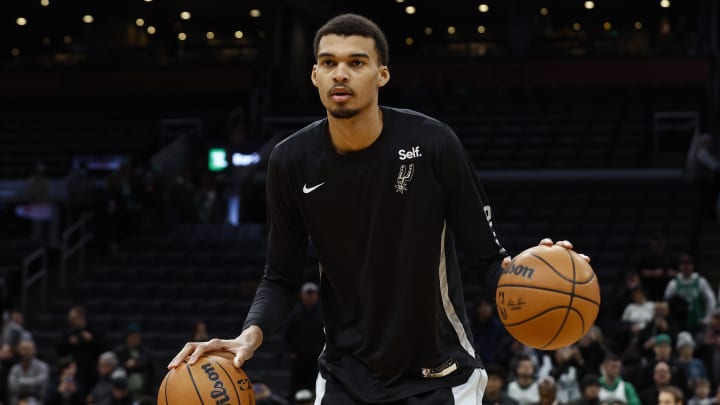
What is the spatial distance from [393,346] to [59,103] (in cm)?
2486

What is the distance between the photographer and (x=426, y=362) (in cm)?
422

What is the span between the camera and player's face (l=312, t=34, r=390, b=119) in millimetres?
4152

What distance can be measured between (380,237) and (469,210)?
1.07ft

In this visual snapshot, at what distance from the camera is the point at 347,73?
13.6 feet

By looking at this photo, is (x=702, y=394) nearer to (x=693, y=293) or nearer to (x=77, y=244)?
(x=693, y=293)

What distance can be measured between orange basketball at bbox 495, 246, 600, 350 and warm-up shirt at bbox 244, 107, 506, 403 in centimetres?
12

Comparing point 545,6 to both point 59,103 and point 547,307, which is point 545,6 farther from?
point 547,307

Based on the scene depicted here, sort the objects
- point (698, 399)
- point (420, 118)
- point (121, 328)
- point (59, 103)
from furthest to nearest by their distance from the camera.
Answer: point (59, 103) < point (121, 328) < point (698, 399) < point (420, 118)

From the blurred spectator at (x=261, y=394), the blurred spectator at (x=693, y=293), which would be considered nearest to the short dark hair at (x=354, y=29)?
the blurred spectator at (x=261, y=394)

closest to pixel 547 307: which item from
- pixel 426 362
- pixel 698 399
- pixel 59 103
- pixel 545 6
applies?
pixel 426 362

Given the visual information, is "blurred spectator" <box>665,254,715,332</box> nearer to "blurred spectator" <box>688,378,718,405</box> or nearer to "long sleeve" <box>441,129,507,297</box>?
"blurred spectator" <box>688,378,718,405</box>

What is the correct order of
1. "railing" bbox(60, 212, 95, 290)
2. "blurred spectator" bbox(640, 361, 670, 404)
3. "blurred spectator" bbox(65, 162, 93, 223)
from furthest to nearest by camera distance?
"blurred spectator" bbox(65, 162, 93, 223)
"railing" bbox(60, 212, 95, 290)
"blurred spectator" bbox(640, 361, 670, 404)

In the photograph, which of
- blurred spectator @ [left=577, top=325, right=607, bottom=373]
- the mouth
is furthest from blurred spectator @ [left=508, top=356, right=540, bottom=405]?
the mouth

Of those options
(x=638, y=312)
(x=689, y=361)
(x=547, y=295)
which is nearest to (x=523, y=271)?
(x=547, y=295)
